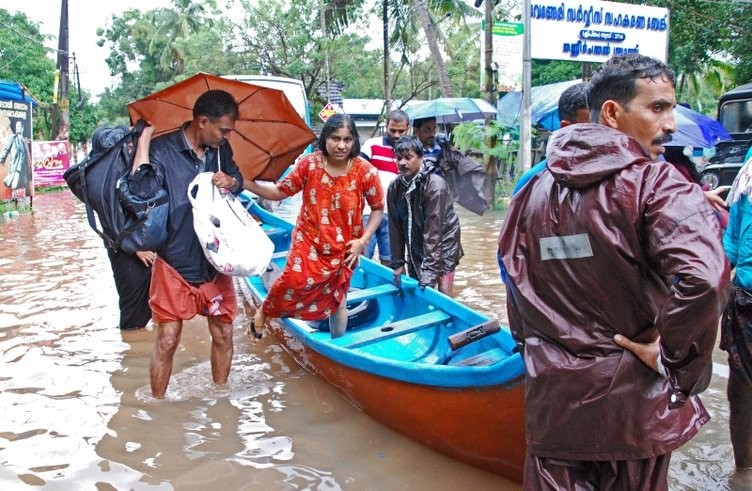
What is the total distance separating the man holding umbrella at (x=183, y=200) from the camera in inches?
136

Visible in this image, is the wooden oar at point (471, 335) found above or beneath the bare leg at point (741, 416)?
above

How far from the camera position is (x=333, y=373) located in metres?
3.79

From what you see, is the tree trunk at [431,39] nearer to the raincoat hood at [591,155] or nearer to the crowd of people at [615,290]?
the crowd of people at [615,290]

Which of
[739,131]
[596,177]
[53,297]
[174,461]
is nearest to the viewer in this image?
[596,177]

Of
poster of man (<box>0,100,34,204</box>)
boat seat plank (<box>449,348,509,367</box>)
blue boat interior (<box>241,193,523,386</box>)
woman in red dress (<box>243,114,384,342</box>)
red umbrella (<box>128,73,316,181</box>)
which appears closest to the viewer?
blue boat interior (<box>241,193,523,386</box>)

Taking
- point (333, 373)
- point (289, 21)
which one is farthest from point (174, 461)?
point (289, 21)

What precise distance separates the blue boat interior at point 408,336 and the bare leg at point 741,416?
0.95 m

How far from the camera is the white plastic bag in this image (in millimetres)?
3357

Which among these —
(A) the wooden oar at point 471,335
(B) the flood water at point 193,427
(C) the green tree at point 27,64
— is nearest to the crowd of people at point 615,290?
(A) the wooden oar at point 471,335

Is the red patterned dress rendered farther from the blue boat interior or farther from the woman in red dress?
the blue boat interior

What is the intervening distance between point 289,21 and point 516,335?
1924 centimetres

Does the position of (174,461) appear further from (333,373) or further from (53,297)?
(53,297)

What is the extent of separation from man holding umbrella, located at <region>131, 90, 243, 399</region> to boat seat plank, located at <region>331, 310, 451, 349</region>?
31.4 inches

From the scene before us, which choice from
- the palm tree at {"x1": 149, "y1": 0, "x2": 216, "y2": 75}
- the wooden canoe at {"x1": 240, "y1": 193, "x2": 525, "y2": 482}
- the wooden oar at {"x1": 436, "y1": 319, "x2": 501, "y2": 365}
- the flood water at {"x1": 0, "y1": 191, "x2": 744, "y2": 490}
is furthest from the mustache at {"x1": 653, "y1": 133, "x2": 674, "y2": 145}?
the palm tree at {"x1": 149, "y1": 0, "x2": 216, "y2": 75}
